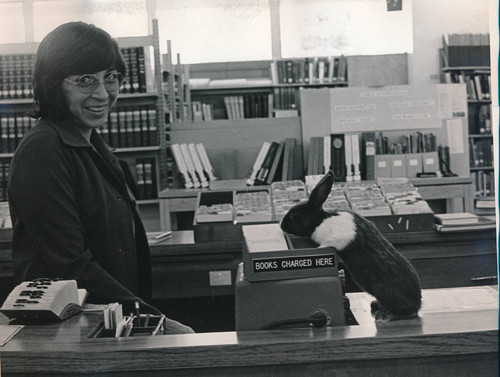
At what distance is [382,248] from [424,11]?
6499 millimetres

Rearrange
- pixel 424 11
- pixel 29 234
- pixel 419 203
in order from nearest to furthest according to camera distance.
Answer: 1. pixel 29 234
2. pixel 419 203
3. pixel 424 11

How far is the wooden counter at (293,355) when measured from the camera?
127 centimetres

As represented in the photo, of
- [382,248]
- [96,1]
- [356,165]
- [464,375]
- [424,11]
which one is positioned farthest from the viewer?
[424,11]

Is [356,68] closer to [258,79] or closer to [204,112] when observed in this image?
[258,79]

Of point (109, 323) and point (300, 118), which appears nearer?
point (109, 323)

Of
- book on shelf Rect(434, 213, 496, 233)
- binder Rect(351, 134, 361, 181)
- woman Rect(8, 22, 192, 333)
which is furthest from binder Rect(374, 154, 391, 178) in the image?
woman Rect(8, 22, 192, 333)

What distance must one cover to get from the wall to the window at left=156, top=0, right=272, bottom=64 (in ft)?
5.77

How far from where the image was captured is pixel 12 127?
4777 mm

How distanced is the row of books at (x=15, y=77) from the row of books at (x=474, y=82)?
4.19 m

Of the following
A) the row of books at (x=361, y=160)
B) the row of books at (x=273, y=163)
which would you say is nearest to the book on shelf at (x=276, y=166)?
the row of books at (x=273, y=163)

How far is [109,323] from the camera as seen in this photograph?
56.7 inches

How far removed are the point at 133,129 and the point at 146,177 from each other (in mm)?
381

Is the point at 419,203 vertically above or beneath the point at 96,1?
beneath

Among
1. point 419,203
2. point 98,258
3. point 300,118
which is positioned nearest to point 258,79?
point 300,118
